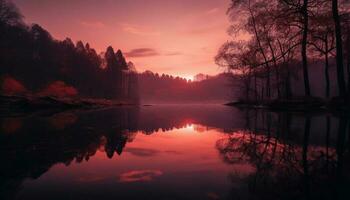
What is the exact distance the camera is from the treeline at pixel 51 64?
46.1 m

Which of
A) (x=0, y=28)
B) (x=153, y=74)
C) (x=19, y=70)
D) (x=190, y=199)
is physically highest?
A: (x=153, y=74)

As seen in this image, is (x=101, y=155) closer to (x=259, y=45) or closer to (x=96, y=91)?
(x=259, y=45)

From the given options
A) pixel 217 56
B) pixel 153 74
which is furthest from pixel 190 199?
pixel 153 74

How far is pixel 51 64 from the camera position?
5678 centimetres

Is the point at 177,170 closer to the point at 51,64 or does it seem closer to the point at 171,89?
the point at 51,64

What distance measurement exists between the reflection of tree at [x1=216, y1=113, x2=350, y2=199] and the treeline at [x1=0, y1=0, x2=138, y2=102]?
1776 inches

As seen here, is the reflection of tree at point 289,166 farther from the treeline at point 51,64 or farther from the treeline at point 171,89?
the treeline at point 171,89

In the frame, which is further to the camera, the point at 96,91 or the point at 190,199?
the point at 96,91

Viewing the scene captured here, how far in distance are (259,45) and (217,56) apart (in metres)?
8.91

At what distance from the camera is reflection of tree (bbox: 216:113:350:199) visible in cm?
245

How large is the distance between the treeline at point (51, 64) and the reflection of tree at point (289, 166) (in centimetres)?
4512

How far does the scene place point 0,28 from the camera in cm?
4069

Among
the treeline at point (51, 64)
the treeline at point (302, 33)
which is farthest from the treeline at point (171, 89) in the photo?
the treeline at point (302, 33)

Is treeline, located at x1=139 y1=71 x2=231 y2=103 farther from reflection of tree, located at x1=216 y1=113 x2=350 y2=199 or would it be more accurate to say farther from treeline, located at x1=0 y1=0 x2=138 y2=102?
reflection of tree, located at x1=216 y1=113 x2=350 y2=199
